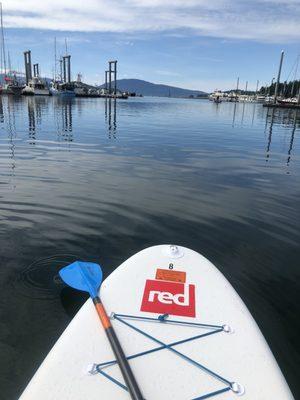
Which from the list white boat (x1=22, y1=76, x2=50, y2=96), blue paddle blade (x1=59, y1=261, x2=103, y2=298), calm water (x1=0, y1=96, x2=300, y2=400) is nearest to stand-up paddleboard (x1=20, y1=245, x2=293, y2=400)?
blue paddle blade (x1=59, y1=261, x2=103, y2=298)

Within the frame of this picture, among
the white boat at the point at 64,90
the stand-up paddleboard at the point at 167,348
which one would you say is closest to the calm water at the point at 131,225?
the stand-up paddleboard at the point at 167,348

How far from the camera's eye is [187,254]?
16.7 ft

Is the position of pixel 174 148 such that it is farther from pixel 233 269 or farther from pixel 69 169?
pixel 233 269

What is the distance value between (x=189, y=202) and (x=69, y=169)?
523cm

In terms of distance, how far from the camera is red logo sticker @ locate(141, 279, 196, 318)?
377 centimetres

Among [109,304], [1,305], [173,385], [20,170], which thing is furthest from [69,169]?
[173,385]

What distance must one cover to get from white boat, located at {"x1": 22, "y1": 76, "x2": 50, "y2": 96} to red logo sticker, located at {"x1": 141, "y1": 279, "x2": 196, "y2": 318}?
9299 cm

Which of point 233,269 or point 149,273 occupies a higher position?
point 149,273

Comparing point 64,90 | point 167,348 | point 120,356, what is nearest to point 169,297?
point 167,348

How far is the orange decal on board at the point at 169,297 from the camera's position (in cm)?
378

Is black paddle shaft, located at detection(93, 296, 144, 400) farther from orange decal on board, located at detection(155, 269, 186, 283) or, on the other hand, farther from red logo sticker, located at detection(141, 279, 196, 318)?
orange decal on board, located at detection(155, 269, 186, 283)

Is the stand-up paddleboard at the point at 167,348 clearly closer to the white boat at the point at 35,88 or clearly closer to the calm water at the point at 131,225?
the calm water at the point at 131,225

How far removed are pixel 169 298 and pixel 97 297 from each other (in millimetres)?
901

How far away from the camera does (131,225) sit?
294 inches
